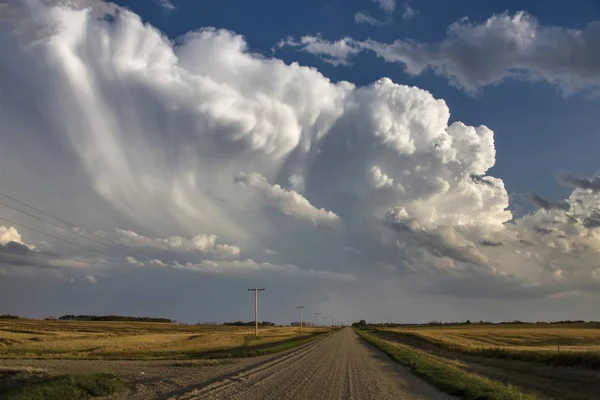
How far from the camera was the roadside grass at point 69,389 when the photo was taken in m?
16.7

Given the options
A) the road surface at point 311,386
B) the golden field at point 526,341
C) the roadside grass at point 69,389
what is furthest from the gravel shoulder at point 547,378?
the roadside grass at point 69,389

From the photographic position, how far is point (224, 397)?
708 inches

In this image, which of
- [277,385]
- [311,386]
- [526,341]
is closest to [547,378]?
[311,386]

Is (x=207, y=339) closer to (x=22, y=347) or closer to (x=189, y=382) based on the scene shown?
(x=22, y=347)

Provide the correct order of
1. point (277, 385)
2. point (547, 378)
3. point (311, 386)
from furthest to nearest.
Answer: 1. point (547, 378)
2. point (277, 385)
3. point (311, 386)

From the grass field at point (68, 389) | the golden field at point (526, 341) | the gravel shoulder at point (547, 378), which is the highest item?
the grass field at point (68, 389)

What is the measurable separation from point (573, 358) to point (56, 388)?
133 ft

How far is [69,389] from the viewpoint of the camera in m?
18.0

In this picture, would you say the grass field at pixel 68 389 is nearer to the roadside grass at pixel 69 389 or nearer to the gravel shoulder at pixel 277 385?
the roadside grass at pixel 69 389

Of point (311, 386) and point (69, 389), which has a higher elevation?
point (69, 389)

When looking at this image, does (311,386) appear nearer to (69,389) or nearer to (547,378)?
(69,389)

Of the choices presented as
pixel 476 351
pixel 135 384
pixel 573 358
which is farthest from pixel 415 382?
pixel 476 351

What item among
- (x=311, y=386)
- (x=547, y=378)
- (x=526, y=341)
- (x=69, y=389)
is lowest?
(x=526, y=341)

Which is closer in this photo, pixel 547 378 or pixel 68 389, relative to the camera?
pixel 68 389
